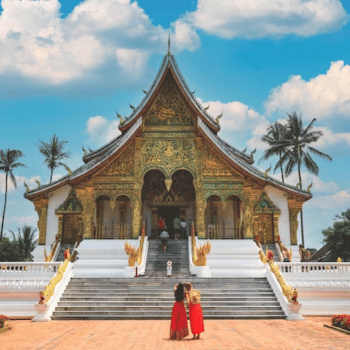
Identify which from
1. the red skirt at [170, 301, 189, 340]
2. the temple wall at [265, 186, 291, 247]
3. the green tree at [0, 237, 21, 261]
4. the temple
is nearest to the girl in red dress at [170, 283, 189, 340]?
the red skirt at [170, 301, 189, 340]

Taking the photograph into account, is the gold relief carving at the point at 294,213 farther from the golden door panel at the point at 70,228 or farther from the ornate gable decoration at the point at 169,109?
the golden door panel at the point at 70,228

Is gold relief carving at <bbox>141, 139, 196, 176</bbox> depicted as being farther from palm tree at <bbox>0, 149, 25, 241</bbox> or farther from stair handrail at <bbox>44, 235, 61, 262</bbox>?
palm tree at <bbox>0, 149, 25, 241</bbox>

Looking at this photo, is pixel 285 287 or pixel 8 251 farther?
pixel 8 251

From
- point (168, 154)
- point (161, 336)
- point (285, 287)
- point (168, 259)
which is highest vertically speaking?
point (168, 154)

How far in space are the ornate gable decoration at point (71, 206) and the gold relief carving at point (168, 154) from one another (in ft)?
11.6

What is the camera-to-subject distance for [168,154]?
1711 centimetres

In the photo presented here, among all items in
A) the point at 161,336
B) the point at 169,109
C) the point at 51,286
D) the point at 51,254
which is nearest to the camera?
the point at 161,336

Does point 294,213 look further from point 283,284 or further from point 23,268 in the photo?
point 23,268

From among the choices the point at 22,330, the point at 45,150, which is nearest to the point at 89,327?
the point at 22,330

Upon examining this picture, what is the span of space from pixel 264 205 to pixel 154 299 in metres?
8.52

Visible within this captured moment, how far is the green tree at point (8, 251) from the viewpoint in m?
29.7

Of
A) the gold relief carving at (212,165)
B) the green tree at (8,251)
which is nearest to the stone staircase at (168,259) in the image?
the gold relief carving at (212,165)

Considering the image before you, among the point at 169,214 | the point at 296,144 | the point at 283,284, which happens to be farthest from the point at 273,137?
the point at 283,284

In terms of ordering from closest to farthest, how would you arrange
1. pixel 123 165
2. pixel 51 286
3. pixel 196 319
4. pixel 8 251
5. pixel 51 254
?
pixel 196 319 < pixel 51 286 < pixel 51 254 < pixel 123 165 < pixel 8 251
